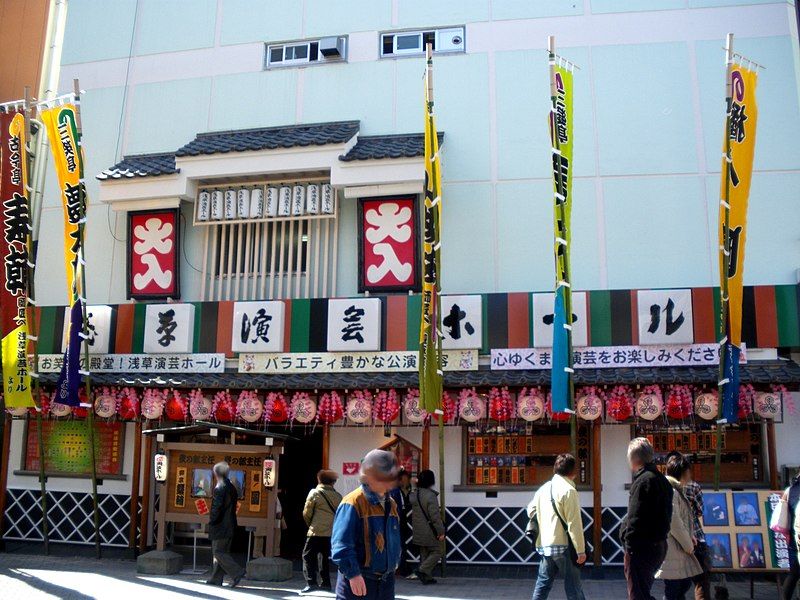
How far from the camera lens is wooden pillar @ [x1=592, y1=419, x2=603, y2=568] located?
43.7 feet

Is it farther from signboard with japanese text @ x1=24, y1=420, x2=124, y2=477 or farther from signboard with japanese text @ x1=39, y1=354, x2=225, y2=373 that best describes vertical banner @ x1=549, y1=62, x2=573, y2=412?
signboard with japanese text @ x1=24, y1=420, x2=124, y2=477

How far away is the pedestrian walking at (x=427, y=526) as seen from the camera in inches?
503

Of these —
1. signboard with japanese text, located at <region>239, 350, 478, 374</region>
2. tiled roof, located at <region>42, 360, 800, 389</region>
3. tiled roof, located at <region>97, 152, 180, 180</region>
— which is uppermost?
tiled roof, located at <region>97, 152, 180, 180</region>

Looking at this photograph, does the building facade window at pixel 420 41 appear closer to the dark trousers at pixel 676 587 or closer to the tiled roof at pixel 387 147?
the tiled roof at pixel 387 147

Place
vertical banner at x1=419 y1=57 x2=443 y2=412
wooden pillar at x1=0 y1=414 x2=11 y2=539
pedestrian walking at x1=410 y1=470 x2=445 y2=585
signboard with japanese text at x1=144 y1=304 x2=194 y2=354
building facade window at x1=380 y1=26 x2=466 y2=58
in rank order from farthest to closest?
1. building facade window at x1=380 y1=26 x2=466 y2=58
2. wooden pillar at x1=0 y1=414 x2=11 y2=539
3. signboard with japanese text at x1=144 y1=304 x2=194 y2=354
4. pedestrian walking at x1=410 y1=470 x2=445 y2=585
5. vertical banner at x1=419 y1=57 x2=443 y2=412

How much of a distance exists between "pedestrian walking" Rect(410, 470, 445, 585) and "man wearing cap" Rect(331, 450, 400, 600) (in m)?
6.59

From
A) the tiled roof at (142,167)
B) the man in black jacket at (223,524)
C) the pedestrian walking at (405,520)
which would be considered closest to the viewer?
the man in black jacket at (223,524)

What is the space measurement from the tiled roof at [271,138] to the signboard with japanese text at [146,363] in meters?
3.98

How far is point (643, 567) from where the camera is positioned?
24.4ft

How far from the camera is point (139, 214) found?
16.6 meters

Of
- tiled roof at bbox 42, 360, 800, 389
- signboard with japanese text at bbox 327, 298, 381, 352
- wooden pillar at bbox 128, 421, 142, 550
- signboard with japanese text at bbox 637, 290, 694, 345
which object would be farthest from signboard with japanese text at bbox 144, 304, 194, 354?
signboard with japanese text at bbox 637, 290, 694, 345

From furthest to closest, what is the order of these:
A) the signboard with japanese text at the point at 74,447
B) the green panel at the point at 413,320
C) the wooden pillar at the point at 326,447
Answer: the signboard with japanese text at the point at 74,447 < the wooden pillar at the point at 326,447 < the green panel at the point at 413,320

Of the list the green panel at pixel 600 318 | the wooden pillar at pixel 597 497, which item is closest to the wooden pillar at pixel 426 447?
the wooden pillar at pixel 597 497

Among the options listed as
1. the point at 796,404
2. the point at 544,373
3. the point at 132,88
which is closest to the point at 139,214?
the point at 132,88
